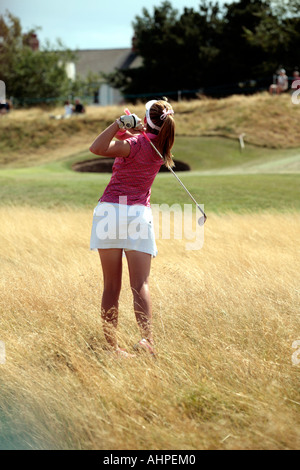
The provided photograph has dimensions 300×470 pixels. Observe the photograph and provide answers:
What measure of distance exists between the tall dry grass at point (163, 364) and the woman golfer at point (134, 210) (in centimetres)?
36

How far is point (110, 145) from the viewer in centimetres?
460

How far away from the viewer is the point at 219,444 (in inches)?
140

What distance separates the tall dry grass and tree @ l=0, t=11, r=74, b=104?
43249 millimetres

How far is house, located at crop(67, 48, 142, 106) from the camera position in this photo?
6581cm

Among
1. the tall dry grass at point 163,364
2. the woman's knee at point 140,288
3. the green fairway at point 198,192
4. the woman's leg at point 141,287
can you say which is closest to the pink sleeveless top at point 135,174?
the woman's leg at point 141,287

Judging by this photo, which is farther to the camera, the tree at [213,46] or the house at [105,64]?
the house at [105,64]

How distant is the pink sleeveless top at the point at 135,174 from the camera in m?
4.75

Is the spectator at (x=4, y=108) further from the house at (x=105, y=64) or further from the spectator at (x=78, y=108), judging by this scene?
the house at (x=105, y=64)

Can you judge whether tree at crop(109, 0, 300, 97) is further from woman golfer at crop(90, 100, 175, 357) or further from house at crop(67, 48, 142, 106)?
woman golfer at crop(90, 100, 175, 357)

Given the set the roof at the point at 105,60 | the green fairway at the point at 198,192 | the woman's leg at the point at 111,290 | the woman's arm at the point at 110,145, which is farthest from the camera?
the roof at the point at 105,60

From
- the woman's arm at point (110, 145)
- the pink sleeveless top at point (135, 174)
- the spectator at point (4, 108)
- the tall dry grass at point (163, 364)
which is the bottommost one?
the tall dry grass at point (163, 364)

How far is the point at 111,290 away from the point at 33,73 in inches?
1841
